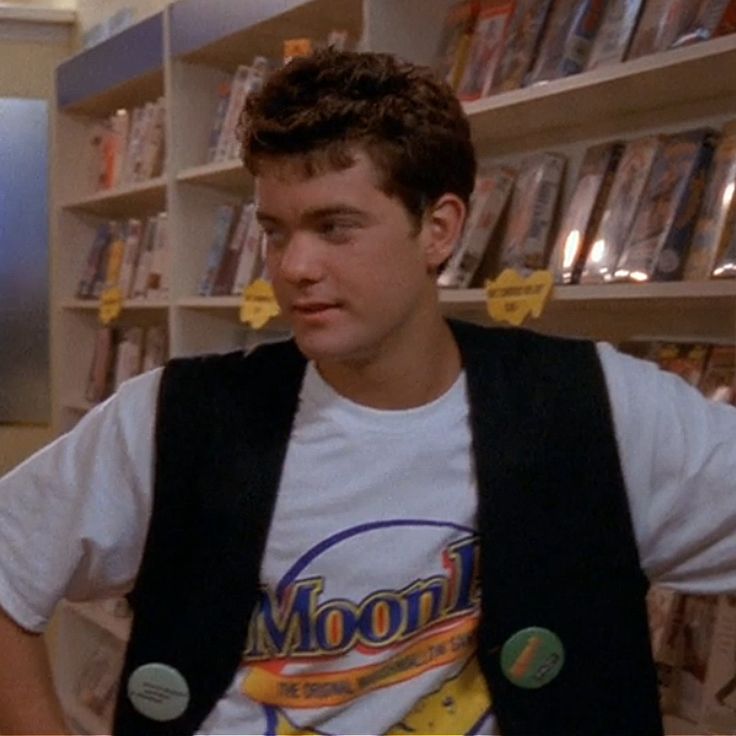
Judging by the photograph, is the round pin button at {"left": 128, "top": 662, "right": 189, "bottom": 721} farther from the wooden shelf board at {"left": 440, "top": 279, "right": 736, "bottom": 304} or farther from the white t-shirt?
the wooden shelf board at {"left": 440, "top": 279, "right": 736, "bottom": 304}

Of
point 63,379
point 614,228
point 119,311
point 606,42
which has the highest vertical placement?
point 606,42

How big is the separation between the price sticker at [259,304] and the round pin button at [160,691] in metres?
1.30

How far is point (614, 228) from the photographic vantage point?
192 centimetres

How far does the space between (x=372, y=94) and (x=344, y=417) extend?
0.34 metres

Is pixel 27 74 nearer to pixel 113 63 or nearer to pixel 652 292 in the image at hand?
pixel 113 63

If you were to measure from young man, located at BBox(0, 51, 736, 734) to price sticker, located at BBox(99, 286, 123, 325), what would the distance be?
223cm

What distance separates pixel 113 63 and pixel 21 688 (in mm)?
2542

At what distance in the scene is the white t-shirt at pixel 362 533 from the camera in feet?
4.04

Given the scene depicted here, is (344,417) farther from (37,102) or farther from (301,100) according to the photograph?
(37,102)

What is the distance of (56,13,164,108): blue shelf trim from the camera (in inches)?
127

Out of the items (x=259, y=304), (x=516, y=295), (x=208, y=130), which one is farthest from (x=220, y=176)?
(x=516, y=295)

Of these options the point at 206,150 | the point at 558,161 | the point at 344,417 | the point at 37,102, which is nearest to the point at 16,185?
the point at 37,102

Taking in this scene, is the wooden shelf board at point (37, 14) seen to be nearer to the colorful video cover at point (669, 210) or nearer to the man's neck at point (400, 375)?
the colorful video cover at point (669, 210)

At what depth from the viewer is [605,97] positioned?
1943mm
